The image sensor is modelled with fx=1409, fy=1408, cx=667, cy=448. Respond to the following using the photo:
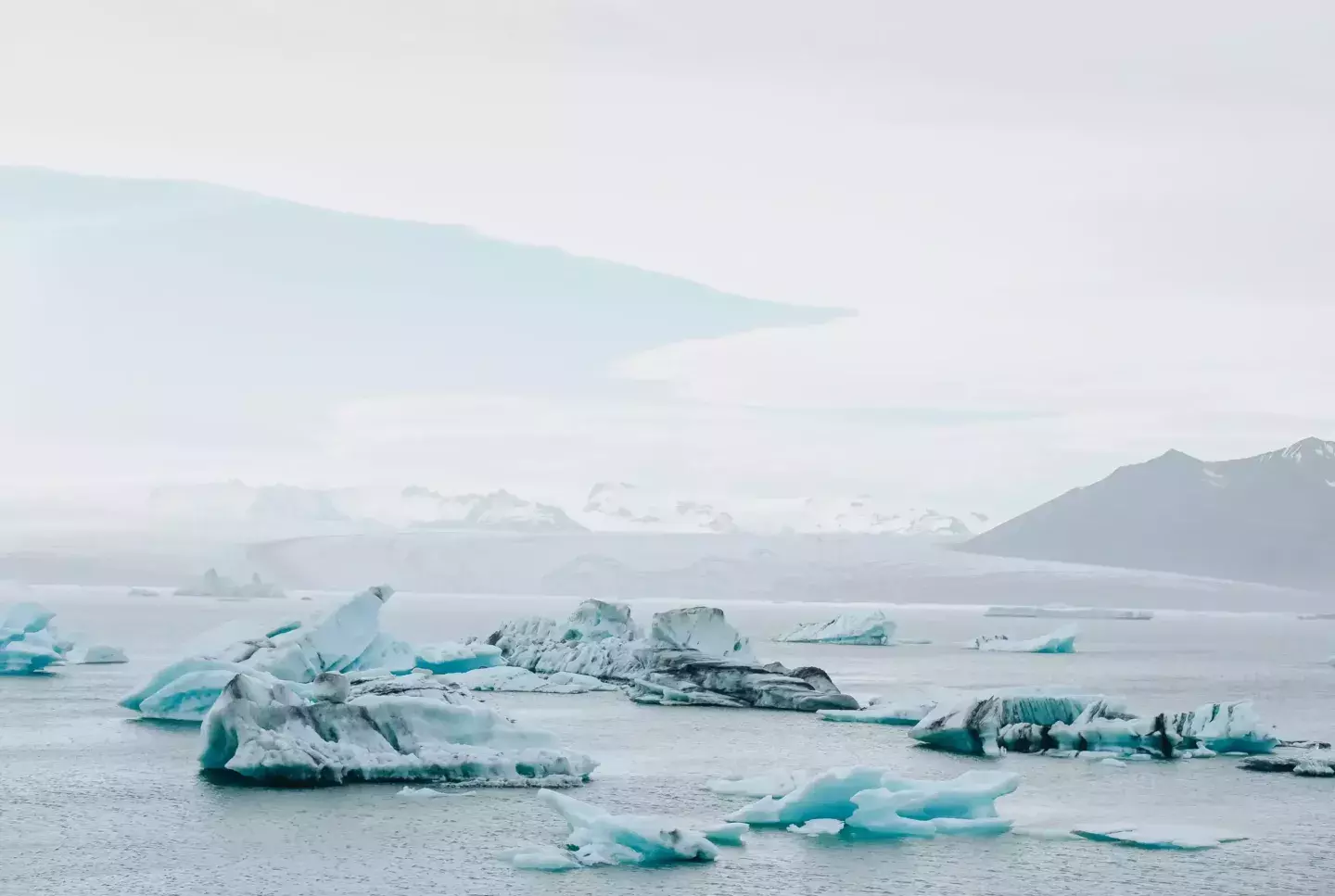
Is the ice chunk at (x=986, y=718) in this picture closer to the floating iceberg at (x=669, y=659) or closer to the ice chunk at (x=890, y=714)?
the ice chunk at (x=890, y=714)

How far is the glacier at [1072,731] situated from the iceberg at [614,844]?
12410mm

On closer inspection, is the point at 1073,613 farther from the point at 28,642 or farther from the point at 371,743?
the point at 371,743

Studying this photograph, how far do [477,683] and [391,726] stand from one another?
19.8 meters

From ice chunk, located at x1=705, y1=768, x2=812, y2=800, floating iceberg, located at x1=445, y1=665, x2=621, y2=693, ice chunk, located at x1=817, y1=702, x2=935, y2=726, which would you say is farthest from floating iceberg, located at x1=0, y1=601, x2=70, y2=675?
ice chunk, located at x1=705, y1=768, x2=812, y2=800

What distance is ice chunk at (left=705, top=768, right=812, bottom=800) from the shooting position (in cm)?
2366

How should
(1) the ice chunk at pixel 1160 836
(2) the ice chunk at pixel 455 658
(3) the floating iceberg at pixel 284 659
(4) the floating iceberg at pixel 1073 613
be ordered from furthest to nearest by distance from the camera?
(4) the floating iceberg at pixel 1073 613
(2) the ice chunk at pixel 455 658
(3) the floating iceberg at pixel 284 659
(1) the ice chunk at pixel 1160 836

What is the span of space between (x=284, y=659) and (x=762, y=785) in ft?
51.1

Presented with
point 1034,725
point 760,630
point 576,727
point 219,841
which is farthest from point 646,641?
point 760,630

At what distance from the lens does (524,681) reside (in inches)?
1796

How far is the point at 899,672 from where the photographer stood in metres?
57.5

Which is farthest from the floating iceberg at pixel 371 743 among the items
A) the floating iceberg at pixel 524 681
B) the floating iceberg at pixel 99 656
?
the floating iceberg at pixel 99 656

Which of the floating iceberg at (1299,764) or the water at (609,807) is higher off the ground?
the floating iceberg at (1299,764)

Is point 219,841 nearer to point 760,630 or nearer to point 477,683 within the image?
point 477,683

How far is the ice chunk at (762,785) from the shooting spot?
23656 millimetres
